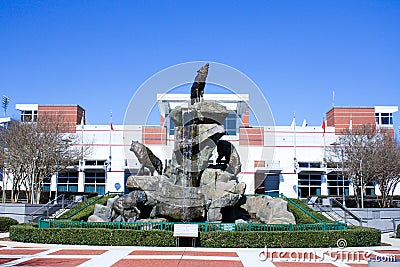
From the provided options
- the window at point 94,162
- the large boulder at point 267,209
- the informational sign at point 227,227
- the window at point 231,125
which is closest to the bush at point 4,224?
the large boulder at point 267,209

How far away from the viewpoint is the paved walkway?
47.0 ft

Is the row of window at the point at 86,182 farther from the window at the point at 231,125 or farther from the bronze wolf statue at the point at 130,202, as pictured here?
the bronze wolf statue at the point at 130,202

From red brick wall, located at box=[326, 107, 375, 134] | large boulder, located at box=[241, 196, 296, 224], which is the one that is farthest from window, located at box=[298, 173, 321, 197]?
large boulder, located at box=[241, 196, 296, 224]

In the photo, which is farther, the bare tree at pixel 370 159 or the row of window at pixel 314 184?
the row of window at pixel 314 184

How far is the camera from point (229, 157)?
2670cm

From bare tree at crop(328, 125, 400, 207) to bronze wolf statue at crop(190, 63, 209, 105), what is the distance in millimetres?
19409

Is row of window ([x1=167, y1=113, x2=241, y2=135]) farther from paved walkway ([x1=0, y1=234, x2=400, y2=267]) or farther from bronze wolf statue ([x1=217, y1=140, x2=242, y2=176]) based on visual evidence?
paved walkway ([x1=0, y1=234, x2=400, y2=267])

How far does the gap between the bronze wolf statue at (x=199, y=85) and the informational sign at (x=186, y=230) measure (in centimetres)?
1063

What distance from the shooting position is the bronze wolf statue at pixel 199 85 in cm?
2645

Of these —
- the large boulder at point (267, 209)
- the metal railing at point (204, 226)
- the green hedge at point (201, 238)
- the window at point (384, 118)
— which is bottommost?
the green hedge at point (201, 238)

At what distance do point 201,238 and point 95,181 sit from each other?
3678 centimetres

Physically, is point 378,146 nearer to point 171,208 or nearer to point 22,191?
point 171,208

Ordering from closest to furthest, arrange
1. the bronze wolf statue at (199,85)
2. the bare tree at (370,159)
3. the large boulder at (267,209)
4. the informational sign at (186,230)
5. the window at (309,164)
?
the informational sign at (186,230) < the large boulder at (267,209) < the bronze wolf statue at (199,85) < the bare tree at (370,159) < the window at (309,164)

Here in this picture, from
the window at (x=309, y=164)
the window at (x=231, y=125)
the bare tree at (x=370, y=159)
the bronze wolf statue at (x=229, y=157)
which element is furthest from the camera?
the window at (x=231, y=125)
